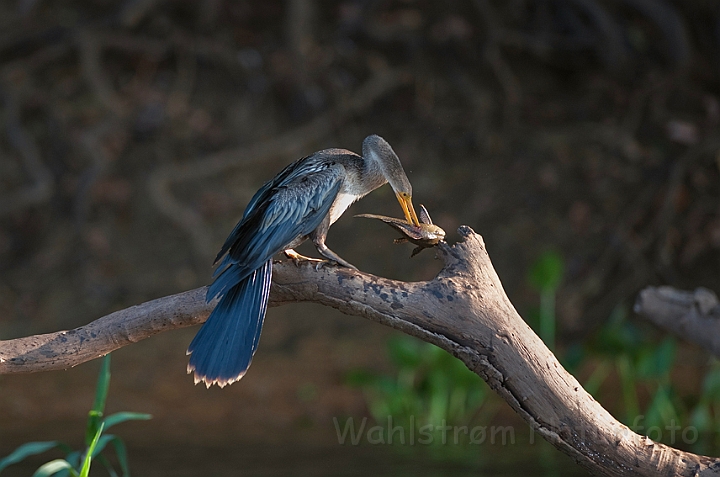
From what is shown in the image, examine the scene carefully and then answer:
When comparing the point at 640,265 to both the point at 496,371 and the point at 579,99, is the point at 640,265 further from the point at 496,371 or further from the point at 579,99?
the point at 496,371

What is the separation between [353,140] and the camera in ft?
18.6

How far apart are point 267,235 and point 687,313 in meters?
1.43

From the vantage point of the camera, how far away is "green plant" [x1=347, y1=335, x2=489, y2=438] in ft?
13.9

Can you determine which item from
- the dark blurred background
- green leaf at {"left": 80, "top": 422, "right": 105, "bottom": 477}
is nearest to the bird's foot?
green leaf at {"left": 80, "top": 422, "right": 105, "bottom": 477}

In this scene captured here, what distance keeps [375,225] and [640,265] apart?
5.03 ft

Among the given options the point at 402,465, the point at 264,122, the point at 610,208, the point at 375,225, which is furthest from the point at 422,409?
the point at 264,122

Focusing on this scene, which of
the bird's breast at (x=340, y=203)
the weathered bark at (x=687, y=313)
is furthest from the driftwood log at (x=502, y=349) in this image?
the weathered bark at (x=687, y=313)

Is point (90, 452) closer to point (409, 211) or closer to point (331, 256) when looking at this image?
point (331, 256)

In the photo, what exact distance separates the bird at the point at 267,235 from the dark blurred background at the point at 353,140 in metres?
2.85

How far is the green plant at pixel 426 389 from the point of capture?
4250mm

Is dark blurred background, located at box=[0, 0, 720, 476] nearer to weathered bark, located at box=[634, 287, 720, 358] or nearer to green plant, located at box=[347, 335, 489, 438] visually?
green plant, located at box=[347, 335, 489, 438]

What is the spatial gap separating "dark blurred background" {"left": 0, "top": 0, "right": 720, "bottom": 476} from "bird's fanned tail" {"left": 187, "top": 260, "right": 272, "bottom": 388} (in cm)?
297

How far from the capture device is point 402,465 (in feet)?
11.8

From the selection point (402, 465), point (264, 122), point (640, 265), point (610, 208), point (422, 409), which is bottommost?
point (402, 465)
